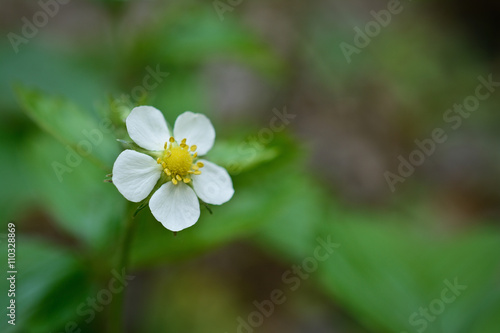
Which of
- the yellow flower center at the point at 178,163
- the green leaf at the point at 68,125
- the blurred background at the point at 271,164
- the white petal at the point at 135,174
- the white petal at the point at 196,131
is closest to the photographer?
the white petal at the point at 135,174

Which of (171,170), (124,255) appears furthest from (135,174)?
(124,255)

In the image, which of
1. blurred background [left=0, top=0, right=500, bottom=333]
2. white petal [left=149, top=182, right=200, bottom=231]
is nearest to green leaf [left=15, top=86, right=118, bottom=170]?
blurred background [left=0, top=0, right=500, bottom=333]

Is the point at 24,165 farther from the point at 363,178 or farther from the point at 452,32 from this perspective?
the point at 452,32

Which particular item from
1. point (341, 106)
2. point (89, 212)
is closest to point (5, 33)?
point (89, 212)

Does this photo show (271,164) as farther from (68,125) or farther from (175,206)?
(68,125)

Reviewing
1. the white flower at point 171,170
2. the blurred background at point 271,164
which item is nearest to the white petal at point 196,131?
the white flower at point 171,170

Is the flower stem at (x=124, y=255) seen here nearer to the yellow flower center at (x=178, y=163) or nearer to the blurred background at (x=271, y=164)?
the blurred background at (x=271, y=164)
